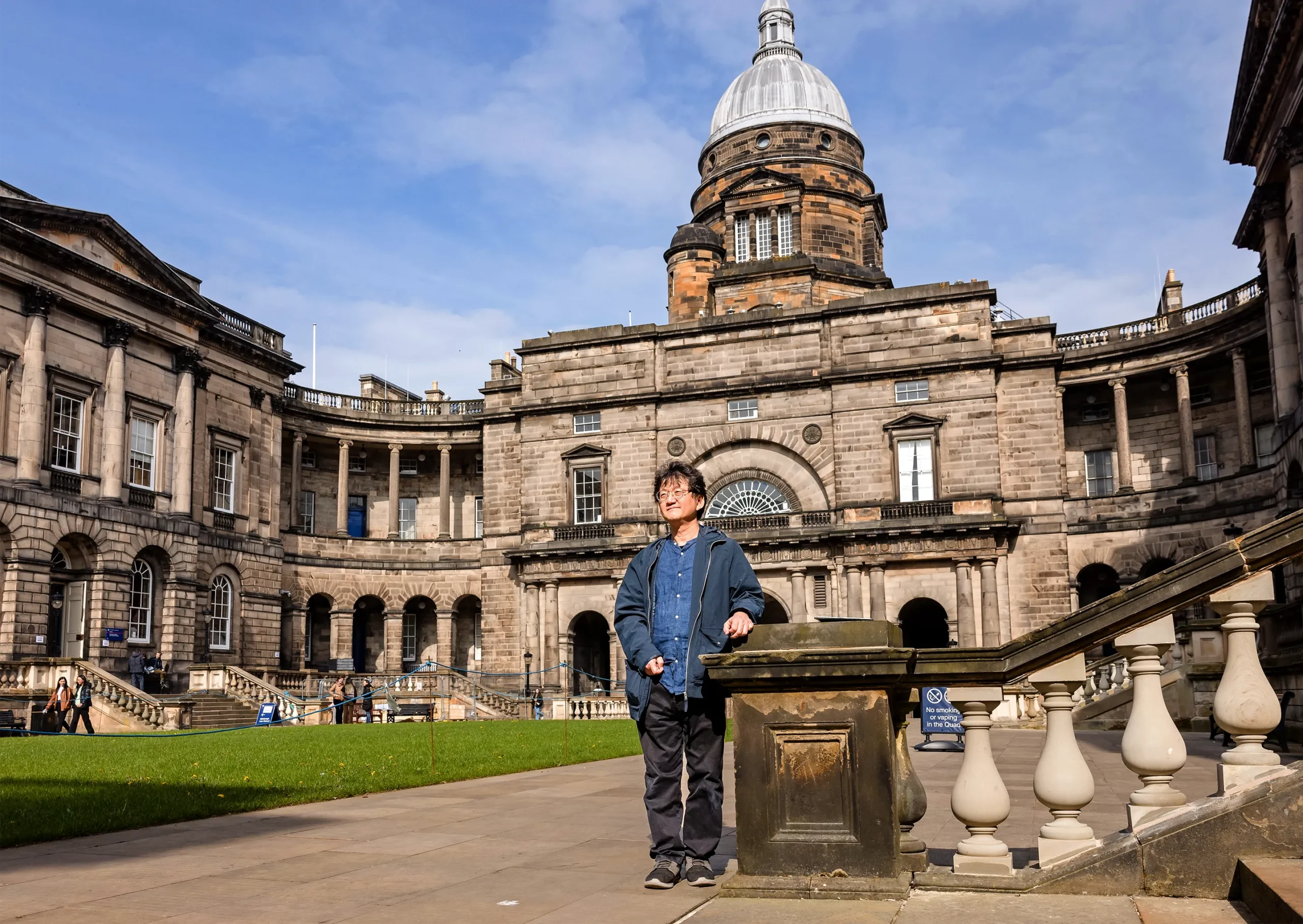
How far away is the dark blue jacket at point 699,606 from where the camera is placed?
6.30 meters

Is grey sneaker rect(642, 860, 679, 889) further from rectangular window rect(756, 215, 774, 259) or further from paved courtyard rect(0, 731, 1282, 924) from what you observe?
rectangular window rect(756, 215, 774, 259)

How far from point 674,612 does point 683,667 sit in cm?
34

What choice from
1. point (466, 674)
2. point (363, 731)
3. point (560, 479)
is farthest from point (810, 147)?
point (363, 731)

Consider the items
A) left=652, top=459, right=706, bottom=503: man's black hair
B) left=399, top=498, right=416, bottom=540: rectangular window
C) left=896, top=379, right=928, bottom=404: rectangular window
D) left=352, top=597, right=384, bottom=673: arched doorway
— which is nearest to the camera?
left=652, top=459, right=706, bottom=503: man's black hair

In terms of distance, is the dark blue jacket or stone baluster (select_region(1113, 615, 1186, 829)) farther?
the dark blue jacket

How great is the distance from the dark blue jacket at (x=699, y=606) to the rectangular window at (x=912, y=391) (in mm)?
33483

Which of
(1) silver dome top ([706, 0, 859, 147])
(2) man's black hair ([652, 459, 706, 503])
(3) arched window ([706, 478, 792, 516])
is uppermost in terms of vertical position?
(1) silver dome top ([706, 0, 859, 147])

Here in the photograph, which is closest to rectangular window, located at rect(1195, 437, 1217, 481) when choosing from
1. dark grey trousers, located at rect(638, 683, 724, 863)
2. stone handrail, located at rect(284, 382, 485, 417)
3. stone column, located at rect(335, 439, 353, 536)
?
stone handrail, located at rect(284, 382, 485, 417)

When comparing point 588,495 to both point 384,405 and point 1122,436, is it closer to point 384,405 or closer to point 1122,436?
point 384,405

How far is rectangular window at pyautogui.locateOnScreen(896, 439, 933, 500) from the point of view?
38.6 meters

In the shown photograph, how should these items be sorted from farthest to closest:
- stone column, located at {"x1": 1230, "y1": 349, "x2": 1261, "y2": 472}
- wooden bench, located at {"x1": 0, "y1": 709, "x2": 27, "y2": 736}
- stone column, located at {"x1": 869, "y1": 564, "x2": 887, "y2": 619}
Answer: stone column, located at {"x1": 869, "y1": 564, "x2": 887, "y2": 619}, stone column, located at {"x1": 1230, "y1": 349, "x2": 1261, "y2": 472}, wooden bench, located at {"x1": 0, "y1": 709, "x2": 27, "y2": 736}

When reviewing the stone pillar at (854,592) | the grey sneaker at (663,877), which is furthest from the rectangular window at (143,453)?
the grey sneaker at (663,877)

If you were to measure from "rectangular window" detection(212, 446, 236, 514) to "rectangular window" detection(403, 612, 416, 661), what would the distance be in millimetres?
10628

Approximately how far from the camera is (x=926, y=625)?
41312mm
